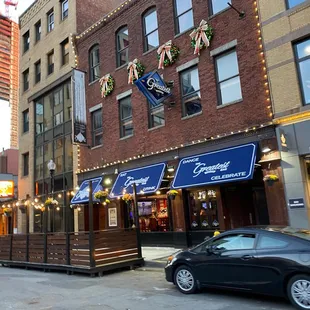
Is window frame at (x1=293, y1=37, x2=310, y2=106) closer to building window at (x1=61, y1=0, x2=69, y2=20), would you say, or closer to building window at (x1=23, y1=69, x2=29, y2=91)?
building window at (x1=61, y1=0, x2=69, y2=20)

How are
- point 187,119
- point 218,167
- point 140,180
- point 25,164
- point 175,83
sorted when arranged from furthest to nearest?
point 25,164
point 140,180
point 175,83
point 187,119
point 218,167

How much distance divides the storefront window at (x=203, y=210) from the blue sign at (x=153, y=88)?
4.25 metres

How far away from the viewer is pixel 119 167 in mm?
17688

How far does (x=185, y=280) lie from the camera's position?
7.80 meters

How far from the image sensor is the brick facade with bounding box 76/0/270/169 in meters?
13.0

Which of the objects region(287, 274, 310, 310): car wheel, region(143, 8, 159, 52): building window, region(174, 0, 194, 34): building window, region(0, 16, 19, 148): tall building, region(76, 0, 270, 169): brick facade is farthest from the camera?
region(0, 16, 19, 148): tall building

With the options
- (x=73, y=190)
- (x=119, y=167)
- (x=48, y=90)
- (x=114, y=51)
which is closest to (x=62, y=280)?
(x=119, y=167)

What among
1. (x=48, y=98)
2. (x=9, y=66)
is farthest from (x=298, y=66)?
(x=9, y=66)

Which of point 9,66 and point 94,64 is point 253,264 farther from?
point 9,66

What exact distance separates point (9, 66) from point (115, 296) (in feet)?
A: 344

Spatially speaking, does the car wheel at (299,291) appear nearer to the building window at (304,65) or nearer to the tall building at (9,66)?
the building window at (304,65)

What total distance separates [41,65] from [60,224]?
11418 millimetres

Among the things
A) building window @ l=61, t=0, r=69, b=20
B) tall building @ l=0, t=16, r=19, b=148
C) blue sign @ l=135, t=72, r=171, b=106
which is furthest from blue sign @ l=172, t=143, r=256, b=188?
tall building @ l=0, t=16, r=19, b=148

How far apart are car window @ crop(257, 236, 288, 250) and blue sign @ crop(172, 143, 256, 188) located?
15.2 ft
